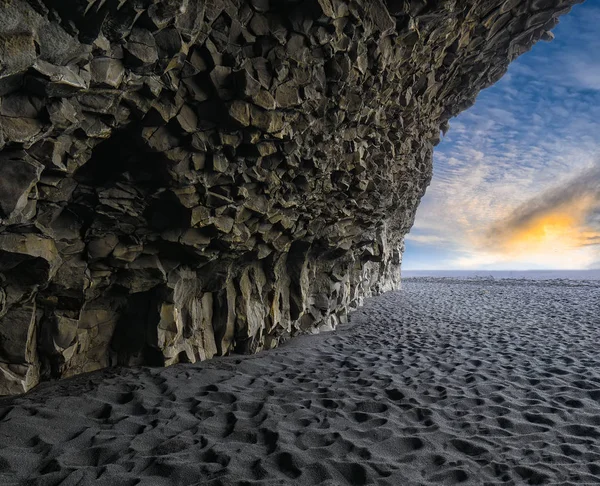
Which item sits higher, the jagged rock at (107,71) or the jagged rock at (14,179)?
the jagged rock at (107,71)

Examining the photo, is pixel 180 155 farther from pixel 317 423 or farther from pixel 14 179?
pixel 317 423

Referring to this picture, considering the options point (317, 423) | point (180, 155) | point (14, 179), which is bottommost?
point (317, 423)

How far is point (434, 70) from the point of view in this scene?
12000 millimetres

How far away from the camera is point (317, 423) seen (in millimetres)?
5309

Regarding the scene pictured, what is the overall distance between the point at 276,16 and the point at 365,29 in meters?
2.06

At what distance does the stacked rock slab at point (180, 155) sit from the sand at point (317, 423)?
112 cm

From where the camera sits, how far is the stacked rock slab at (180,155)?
421cm

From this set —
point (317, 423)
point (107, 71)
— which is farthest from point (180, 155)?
point (317, 423)

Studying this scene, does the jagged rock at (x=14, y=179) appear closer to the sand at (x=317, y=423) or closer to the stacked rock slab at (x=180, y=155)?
the stacked rock slab at (x=180, y=155)

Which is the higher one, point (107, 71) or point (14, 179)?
point (107, 71)

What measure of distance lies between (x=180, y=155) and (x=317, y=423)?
4.83m

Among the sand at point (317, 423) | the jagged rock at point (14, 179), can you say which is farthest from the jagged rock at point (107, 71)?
the sand at point (317, 423)

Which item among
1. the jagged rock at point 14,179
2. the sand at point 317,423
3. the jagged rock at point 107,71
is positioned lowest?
the sand at point 317,423

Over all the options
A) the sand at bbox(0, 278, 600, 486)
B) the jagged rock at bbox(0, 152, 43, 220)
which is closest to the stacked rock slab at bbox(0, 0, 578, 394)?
the jagged rock at bbox(0, 152, 43, 220)
